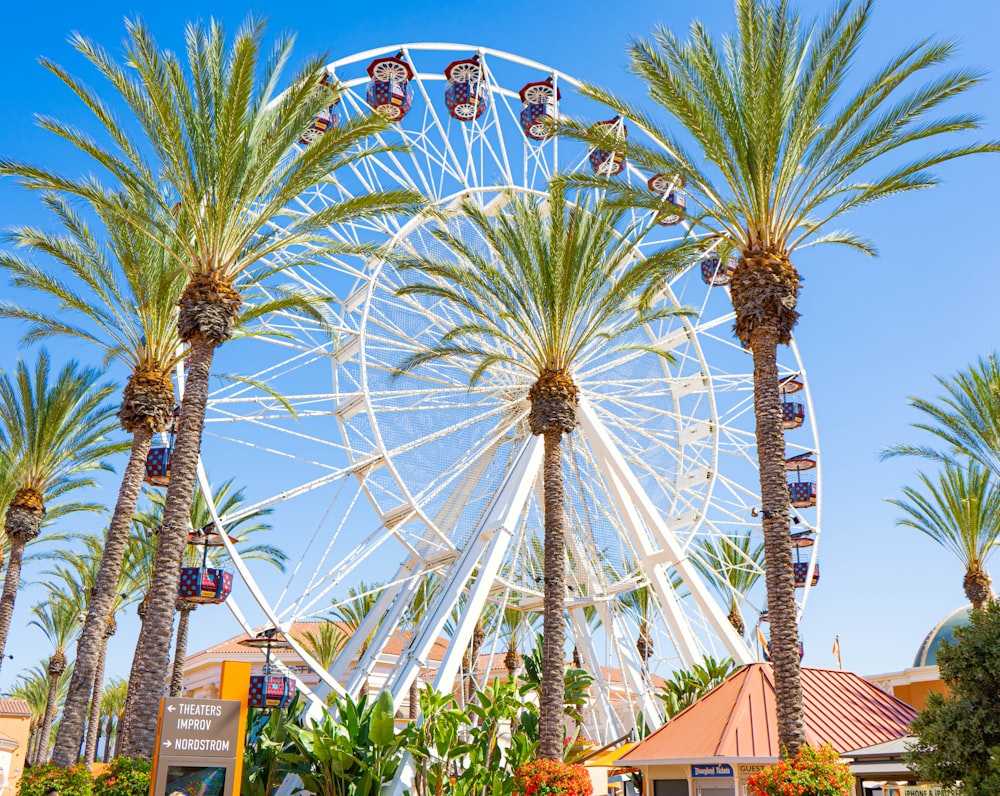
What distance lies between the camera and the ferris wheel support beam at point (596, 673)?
93.4 ft

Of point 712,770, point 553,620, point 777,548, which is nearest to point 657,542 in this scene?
point 553,620

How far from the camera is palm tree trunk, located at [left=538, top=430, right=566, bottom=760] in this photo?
17406 mm

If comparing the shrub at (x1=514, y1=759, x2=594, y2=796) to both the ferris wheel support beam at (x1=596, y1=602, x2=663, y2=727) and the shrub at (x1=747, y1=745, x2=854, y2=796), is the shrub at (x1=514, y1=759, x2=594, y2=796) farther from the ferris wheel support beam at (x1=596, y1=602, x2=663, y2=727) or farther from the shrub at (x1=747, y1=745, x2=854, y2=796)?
the ferris wheel support beam at (x1=596, y1=602, x2=663, y2=727)

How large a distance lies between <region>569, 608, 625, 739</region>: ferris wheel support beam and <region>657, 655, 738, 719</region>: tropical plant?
8.03ft

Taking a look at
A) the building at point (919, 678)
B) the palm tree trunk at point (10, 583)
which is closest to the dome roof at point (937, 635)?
the building at point (919, 678)

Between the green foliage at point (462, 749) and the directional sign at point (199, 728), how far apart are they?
241 inches

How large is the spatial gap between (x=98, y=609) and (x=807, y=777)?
1369 centimetres

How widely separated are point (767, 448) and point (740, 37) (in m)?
6.63

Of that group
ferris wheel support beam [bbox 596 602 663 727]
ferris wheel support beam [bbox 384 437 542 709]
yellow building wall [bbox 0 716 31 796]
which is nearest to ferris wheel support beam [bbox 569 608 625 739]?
ferris wheel support beam [bbox 596 602 663 727]

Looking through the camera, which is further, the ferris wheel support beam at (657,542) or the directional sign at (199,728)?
the ferris wheel support beam at (657,542)

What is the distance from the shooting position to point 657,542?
25141 mm

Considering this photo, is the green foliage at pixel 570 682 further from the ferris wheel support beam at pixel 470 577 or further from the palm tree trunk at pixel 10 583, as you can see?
the palm tree trunk at pixel 10 583

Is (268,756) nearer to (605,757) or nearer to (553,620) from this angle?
(553,620)

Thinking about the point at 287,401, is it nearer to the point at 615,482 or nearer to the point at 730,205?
the point at 615,482
